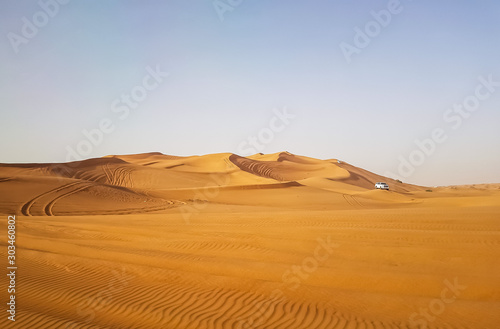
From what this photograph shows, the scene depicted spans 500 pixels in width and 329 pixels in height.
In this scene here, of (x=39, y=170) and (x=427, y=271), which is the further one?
(x=39, y=170)

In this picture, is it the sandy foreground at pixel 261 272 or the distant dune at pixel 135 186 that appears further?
the distant dune at pixel 135 186

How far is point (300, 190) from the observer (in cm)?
3844

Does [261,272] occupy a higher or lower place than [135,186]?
lower

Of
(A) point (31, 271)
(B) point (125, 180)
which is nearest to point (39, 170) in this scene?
(B) point (125, 180)

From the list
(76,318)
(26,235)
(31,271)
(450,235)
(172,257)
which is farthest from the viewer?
(26,235)

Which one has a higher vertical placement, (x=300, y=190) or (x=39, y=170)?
(x=39, y=170)

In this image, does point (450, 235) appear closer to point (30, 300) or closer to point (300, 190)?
point (30, 300)

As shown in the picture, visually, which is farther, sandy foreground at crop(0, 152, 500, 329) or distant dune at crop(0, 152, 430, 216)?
distant dune at crop(0, 152, 430, 216)

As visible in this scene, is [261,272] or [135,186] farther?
[135,186]

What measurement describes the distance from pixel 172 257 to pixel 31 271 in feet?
12.0

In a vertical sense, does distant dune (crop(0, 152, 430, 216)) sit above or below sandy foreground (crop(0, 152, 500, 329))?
above

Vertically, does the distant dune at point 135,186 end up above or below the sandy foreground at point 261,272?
above

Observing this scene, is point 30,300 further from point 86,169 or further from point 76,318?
point 86,169

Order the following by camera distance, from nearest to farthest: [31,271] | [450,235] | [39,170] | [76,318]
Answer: [76,318] → [31,271] → [450,235] → [39,170]
